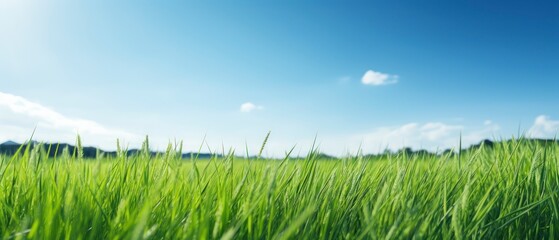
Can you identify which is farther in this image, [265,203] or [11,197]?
[11,197]

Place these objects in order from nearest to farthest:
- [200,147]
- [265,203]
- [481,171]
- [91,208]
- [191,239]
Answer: [191,239], [265,203], [91,208], [200,147], [481,171]

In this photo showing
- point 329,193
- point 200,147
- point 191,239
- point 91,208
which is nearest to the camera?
point 191,239

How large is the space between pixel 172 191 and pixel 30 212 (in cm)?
40

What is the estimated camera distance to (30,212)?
1276 mm

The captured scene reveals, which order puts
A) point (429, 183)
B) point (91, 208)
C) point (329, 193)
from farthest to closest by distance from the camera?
1. point (429, 183)
2. point (329, 193)
3. point (91, 208)

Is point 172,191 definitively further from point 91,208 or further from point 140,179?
point 91,208

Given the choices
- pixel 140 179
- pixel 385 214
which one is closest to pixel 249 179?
pixel 140 179

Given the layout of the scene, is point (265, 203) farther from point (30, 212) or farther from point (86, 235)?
point (30, 212)

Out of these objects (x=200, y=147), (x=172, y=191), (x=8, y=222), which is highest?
(x=200, y=147)

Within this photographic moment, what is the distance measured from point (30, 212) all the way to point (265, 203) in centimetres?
67

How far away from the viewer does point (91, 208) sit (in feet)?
4.16

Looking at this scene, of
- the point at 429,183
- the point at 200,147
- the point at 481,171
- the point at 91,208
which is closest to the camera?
the point at 91,208

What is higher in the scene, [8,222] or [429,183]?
[429,183]

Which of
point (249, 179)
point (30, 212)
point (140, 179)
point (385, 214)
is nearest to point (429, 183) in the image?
point (385, 214)
